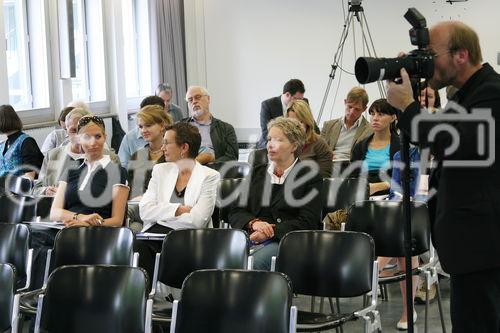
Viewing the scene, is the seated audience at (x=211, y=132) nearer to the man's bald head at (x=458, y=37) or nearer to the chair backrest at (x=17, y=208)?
the chair backrest at (x=17, y=208)

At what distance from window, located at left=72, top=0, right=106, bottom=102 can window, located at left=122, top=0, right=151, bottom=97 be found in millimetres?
727

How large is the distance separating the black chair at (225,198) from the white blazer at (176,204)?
0.41 meters

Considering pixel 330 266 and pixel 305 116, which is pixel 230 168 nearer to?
pixel 305 116

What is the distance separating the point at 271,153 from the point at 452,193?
2.05 meters

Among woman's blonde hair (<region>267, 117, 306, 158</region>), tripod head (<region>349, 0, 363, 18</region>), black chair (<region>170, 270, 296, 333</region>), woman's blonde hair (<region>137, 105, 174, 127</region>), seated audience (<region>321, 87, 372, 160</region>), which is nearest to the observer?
black chair (<region>170, 270, 296, 333</region>)

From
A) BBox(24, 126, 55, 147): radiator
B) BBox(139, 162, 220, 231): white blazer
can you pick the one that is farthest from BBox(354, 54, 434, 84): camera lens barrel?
BBox(24, 126, 55, 147): radiator

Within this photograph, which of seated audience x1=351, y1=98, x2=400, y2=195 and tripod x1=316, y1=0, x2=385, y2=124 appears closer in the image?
seated audience x1=351, y1=98, x2=400, y2=195

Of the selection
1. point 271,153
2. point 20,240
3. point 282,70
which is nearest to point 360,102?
point 271,153

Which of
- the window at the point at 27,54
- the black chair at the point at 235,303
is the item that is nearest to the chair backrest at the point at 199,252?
the black chair at the point at 235,303

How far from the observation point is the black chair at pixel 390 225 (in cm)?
430

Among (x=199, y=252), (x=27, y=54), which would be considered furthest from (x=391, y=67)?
(x=27, y=54)

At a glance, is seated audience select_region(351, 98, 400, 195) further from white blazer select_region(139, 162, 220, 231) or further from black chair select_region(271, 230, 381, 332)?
black chair select_region(271, 230, 381, 332)

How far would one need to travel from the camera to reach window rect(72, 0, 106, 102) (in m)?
9.70

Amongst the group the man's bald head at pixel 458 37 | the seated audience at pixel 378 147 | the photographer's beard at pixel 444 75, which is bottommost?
the seated audience at pixel 378 147
